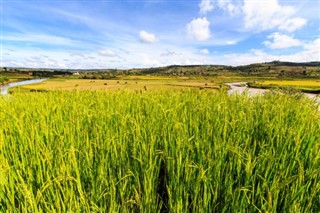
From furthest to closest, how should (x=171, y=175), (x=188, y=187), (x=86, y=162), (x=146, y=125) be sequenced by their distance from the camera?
(x=146, y=125), (x=86, y=162), (x=171, y=175), (x=188, y=187)

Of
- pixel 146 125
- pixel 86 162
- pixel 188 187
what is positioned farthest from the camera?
pixel 146 125

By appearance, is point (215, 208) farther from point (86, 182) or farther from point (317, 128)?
point (317, 128)

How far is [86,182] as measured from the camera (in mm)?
2125

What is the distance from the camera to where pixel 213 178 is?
2.03 m

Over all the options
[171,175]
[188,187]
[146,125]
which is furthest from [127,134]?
[188,187]

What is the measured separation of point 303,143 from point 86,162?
2191mm

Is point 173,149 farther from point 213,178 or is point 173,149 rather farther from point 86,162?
point 86,162

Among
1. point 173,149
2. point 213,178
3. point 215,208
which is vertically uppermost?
point 173,149

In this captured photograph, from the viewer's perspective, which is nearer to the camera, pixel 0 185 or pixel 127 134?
pixel 0 185

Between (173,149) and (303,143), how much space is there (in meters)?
1.40

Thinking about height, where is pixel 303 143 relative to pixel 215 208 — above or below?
above

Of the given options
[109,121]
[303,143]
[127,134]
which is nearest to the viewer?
[303,143]

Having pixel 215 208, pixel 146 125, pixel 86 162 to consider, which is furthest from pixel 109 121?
pixel 215 208

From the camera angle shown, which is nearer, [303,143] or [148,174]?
[148,174]
